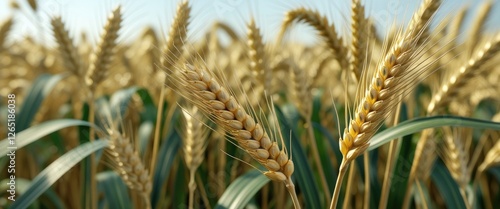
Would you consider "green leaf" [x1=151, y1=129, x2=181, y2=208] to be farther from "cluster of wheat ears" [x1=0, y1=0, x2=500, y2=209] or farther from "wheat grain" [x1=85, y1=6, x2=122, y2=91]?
"wheat grain" [x1=85, y1=6, x2=122, y2=91]

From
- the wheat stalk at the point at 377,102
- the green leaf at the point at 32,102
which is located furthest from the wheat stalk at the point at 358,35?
the green leaf at the point at 32,102

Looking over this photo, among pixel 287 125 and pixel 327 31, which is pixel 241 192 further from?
pixel 327 31

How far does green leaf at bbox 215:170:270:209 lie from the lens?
140 cm

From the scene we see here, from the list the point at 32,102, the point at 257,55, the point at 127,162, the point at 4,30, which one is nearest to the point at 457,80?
the point at 257,55

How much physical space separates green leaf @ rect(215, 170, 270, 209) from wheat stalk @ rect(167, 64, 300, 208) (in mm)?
520

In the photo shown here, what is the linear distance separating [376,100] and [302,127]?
1.66 meters

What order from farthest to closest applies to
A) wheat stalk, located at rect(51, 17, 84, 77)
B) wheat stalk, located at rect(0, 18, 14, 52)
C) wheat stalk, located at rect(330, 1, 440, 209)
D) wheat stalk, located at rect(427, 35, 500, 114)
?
wheat stalk, located at rect(0, 18, 14, 52)
wheat stalk, located at rect(51, 17, 84, 77)
wheat stalk, located at rect(427, 35, 500, 114)
wheat stalk, located at rect(330, 1, 440, 209)

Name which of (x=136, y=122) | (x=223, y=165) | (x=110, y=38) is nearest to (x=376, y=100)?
(x=110, y=38)

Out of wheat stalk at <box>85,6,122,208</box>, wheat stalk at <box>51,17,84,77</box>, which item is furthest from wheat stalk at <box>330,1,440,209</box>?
wheat stalk at <box>51,17,84,77</box>

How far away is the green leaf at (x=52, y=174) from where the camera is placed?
4.64 feet

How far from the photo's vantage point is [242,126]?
0.90 meters

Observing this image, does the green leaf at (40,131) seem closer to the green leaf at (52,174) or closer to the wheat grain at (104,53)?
the green leaf at (52,174)

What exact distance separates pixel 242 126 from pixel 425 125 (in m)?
0.70

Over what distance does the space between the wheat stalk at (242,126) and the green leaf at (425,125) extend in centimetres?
56
